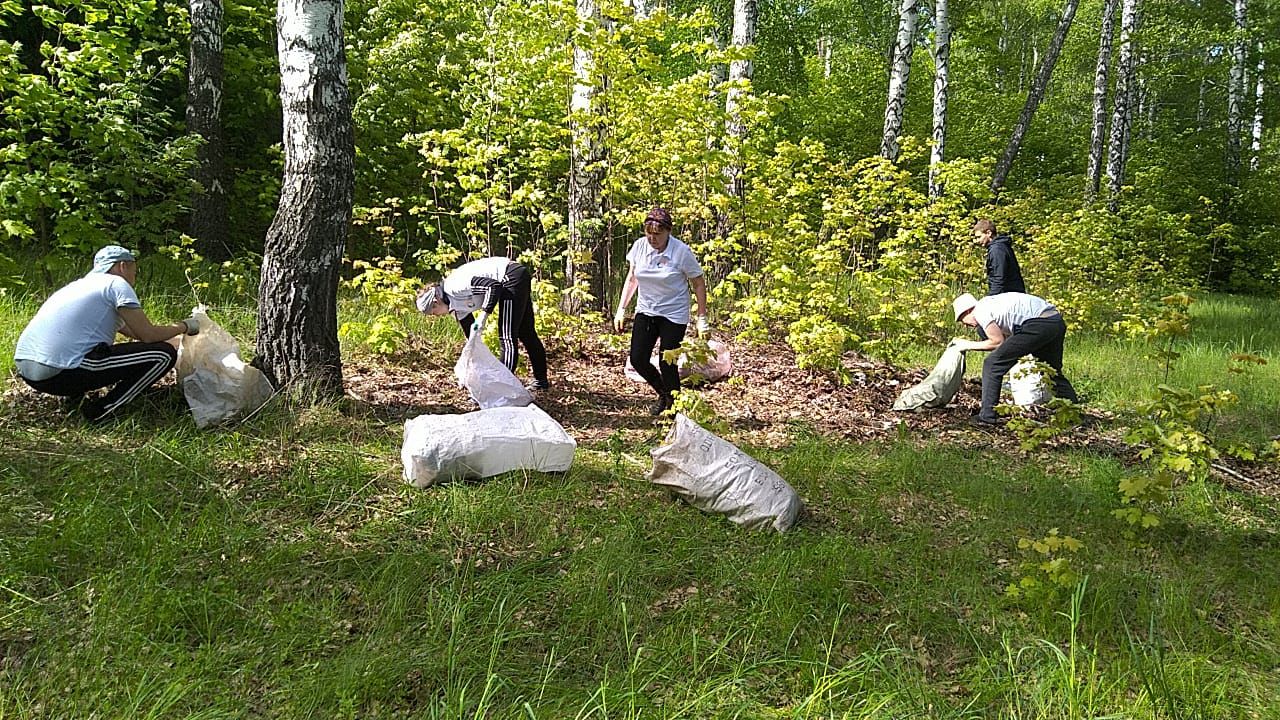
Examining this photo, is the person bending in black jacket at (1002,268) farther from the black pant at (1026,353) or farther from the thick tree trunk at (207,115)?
the thick tree trunk at (207,115)

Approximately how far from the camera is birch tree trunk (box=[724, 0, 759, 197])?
23.1 feet

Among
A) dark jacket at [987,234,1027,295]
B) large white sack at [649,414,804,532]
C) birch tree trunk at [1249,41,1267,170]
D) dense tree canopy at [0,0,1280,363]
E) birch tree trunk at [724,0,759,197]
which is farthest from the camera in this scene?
birch tree trunk at [1249,41,1267,170]

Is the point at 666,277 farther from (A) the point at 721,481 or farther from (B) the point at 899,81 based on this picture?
(B) the point at 899,81

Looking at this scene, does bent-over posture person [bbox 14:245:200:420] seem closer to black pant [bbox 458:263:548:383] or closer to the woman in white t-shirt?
black pant [bbox 458:263:548:383]

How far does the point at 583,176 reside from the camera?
7.38 m

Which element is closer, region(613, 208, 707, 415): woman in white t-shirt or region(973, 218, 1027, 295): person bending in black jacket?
region(613, 208, 707, 415): woman in white t-shirt

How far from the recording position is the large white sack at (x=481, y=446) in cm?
369

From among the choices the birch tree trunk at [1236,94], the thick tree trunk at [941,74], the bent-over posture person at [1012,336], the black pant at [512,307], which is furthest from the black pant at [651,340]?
the birch tree trunk at [1236,94]

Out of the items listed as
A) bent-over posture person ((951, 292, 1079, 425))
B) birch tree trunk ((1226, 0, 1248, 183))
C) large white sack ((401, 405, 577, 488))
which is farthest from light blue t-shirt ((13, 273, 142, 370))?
birch tree trunk ((1226, 0, 1248, 183))

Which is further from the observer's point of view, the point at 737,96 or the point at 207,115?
the point at 207,115

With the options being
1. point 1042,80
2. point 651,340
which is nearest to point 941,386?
point 651,340

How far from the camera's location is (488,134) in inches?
268

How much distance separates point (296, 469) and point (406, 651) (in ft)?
5.05

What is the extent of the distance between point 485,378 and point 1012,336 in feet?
12.5
